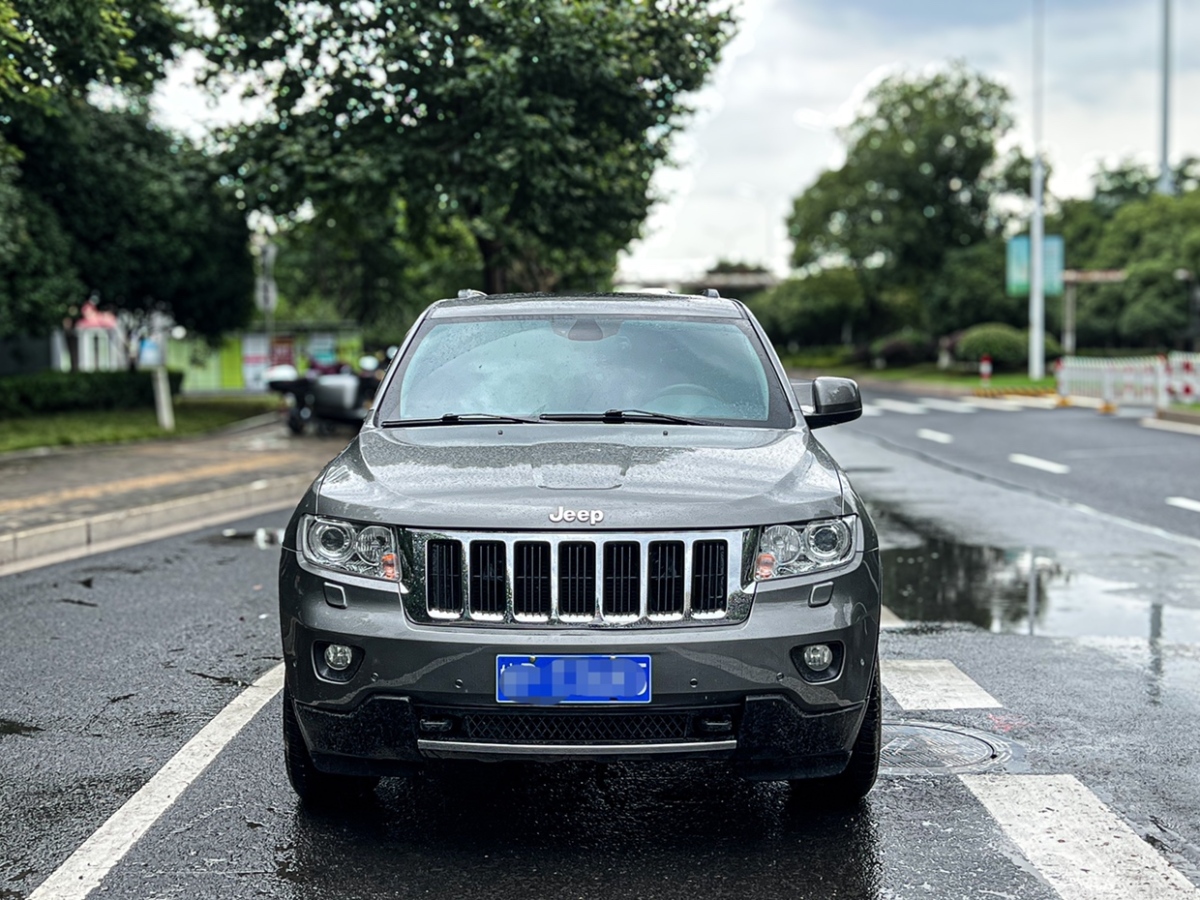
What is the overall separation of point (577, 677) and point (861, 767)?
1027 millimetres

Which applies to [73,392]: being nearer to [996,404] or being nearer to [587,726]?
[996,404]

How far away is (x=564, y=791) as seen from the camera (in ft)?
15.4

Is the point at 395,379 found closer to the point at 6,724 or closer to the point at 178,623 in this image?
the point at 6,724

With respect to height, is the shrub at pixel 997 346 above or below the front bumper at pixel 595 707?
below

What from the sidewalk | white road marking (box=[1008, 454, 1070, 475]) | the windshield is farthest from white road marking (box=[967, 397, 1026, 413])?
the windshield

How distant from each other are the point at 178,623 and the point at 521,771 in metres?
3.33

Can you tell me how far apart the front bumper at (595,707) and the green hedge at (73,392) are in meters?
22.2

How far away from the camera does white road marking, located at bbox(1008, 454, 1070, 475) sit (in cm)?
1709

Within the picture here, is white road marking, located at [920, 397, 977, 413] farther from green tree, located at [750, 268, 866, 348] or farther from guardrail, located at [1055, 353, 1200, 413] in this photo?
green tree, located at [750, 268, 866, 348]

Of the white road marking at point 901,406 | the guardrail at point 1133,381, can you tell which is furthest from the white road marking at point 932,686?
the white road marking at point 901,406

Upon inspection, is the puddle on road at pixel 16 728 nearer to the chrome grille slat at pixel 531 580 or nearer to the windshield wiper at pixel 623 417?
the windshield wiper at pixel 623 417

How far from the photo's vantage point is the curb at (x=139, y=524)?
33.1ft

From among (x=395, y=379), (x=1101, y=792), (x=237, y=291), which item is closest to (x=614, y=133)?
(x=237, y=291)

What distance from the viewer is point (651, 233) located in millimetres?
25391
